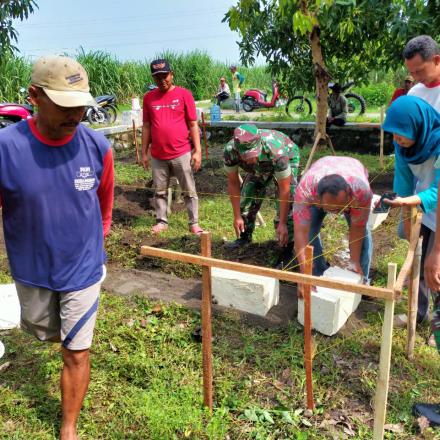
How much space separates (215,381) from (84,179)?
1421 mm

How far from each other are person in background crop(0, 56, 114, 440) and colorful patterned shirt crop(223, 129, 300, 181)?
5.45 feet

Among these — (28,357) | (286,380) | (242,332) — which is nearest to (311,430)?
(286,380)

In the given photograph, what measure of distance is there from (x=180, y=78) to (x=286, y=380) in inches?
775


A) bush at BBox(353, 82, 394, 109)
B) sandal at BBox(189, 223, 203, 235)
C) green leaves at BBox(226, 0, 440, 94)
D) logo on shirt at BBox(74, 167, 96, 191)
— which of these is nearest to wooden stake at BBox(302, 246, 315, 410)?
logo on shirt at BBox(74, 167, 96, 191)

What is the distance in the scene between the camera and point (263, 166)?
12.8ft

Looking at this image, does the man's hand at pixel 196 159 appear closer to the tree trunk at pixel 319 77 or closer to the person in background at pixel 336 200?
the person in background at pixel 336 200

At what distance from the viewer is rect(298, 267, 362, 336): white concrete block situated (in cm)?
294

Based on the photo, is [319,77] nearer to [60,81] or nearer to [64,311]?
[60,81]

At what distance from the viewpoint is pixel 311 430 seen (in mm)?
2330

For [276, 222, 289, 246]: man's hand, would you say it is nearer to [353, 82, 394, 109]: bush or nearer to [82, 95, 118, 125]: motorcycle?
[82, 95, 118, 125]: motorcycle

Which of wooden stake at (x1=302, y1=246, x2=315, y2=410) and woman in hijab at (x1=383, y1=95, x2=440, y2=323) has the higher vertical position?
woman in hijab at (x1=383, y1=95, x2=440, y2=323)

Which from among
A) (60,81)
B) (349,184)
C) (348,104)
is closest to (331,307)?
(349,184)

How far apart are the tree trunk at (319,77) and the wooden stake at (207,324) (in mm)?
4783

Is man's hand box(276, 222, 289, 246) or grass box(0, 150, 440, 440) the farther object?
man's hand box(276, 222, 289, 246)
